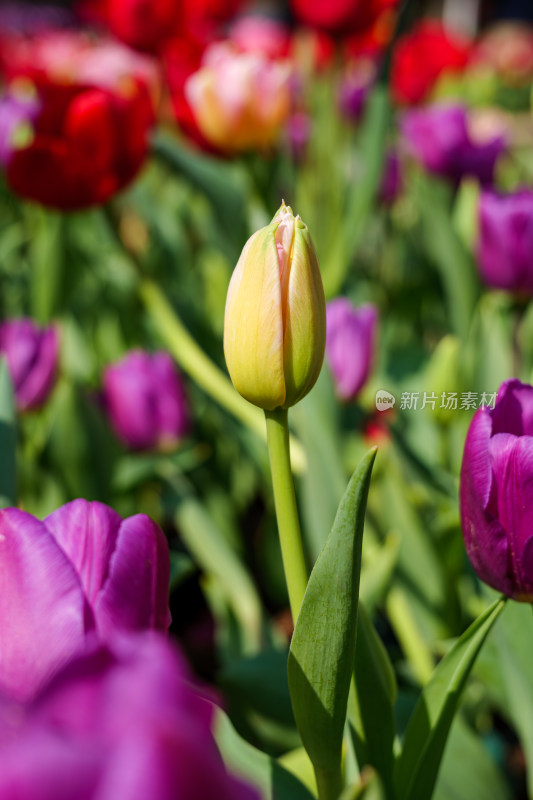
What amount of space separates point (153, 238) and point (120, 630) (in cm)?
107

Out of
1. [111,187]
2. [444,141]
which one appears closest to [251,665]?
[111,187]

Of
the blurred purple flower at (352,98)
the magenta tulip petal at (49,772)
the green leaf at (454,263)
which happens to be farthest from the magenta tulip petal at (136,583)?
the blurred purple flower at (352,98)

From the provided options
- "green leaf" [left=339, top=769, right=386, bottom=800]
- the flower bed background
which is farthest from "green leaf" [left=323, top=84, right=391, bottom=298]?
"green leaf" [left=339, top=769, right=386, bottom=800]

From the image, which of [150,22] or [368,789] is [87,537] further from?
[150,22]

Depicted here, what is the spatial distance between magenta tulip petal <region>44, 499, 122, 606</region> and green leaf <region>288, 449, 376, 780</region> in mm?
67

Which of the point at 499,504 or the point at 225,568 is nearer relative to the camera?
the point at 499,504

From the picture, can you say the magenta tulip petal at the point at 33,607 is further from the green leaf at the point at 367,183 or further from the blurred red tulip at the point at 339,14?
the blurred red tulip at the point at 339,14

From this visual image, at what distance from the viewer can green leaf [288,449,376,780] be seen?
0.27 meters

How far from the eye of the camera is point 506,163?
1.79 m

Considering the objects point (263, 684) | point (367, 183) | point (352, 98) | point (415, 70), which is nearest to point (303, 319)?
point (263, 684)

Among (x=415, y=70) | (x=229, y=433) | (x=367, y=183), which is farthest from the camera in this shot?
(x=415, y=70)

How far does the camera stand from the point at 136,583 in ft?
0.83

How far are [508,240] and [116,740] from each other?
71cm

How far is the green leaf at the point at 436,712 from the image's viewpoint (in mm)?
307
